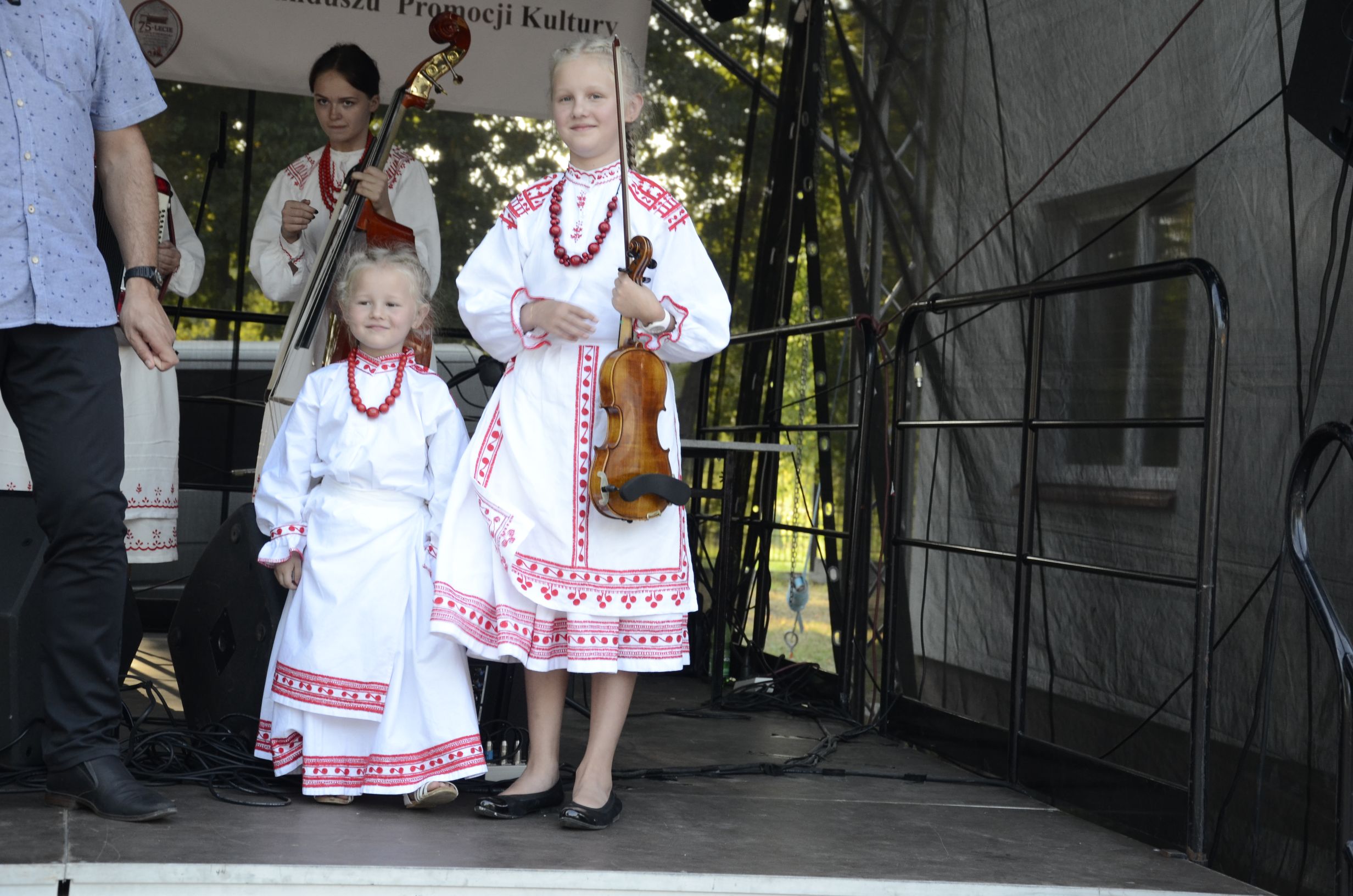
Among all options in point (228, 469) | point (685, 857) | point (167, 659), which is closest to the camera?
point (685, 857)

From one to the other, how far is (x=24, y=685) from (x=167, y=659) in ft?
6.93

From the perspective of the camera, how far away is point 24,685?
2527 millimetres

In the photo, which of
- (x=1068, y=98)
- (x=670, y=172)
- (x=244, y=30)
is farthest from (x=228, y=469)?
(x=1068, y=98)

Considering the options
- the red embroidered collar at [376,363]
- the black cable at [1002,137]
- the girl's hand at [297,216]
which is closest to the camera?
the red embroidered collar at [376,363]

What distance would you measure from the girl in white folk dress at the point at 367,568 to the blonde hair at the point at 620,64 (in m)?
0.54

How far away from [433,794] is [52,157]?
4.13ft

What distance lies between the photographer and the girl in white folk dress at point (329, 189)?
3.89 meters

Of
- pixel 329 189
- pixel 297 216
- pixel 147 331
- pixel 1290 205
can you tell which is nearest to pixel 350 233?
pixel 297 216

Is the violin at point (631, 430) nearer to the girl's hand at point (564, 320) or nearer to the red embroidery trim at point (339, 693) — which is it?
the girl's hand at point (564, 320)

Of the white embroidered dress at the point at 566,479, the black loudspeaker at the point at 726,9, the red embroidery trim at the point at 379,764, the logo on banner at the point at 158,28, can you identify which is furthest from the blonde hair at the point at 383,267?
the logo on banner at the point at 158,28

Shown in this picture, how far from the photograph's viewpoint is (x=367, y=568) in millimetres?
2650

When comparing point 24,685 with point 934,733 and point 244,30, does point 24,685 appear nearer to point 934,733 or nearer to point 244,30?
point 934,733

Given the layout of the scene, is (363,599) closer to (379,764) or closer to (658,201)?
(379,764)

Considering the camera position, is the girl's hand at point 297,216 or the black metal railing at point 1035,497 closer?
the black metal railing at point 1035,497
